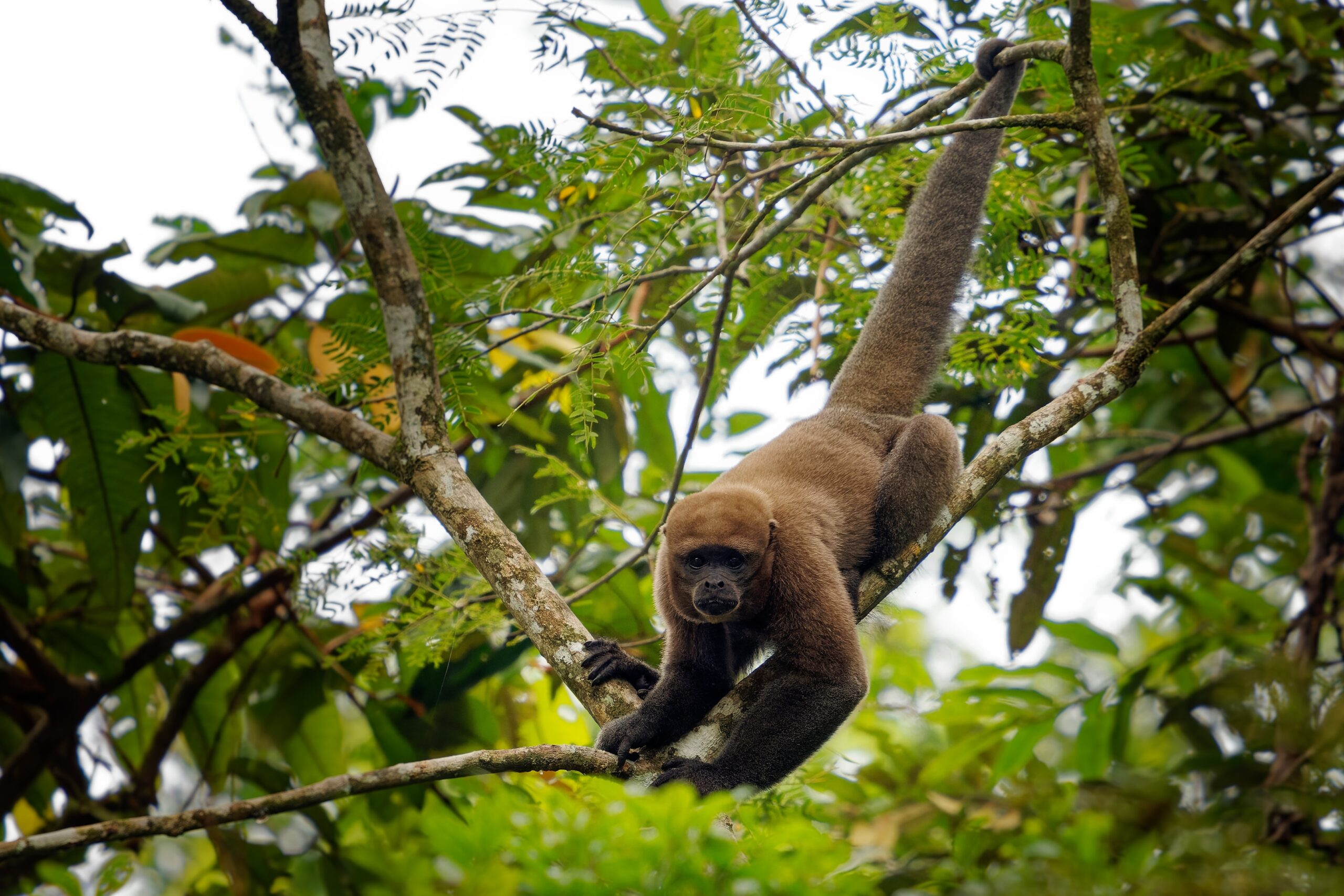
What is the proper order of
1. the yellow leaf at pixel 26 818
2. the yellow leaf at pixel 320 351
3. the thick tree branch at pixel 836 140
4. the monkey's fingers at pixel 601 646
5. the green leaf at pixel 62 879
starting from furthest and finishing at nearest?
the yellow leaf at pixel 26 818, the yellow leaf at pixel 320 351, the green leaf at pixel 62 879, the monkey's fingers at pixel 601 646, the thick tree branch at pixel 836 140

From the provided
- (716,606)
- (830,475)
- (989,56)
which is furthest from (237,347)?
(989,56)

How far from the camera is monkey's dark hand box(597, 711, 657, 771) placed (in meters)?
3.89

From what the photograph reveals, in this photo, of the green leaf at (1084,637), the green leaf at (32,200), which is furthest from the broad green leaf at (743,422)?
the green leaf at (32,200)

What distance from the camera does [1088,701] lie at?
5.71 m

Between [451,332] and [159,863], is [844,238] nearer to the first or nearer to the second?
[451,332]

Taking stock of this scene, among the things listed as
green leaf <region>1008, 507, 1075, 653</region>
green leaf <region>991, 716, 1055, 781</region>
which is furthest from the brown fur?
green leaf <region>991, 716, 1055, 781</region>

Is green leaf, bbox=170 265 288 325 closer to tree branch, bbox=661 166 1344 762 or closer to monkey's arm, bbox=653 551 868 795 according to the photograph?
monkey's arm, bbox=653 551 868 795

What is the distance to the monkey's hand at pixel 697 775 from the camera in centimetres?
366

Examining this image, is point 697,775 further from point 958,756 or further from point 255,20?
point 255,20

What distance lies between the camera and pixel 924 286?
526cm

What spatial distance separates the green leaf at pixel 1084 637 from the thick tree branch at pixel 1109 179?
8.88 feet

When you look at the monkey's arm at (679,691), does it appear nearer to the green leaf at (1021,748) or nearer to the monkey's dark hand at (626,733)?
the monkey's dark hand at (626,733)

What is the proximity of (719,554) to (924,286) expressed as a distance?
1.95m

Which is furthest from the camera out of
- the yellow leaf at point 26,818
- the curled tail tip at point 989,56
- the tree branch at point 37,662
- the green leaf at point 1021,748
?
the yellow leaf at point 26,818
